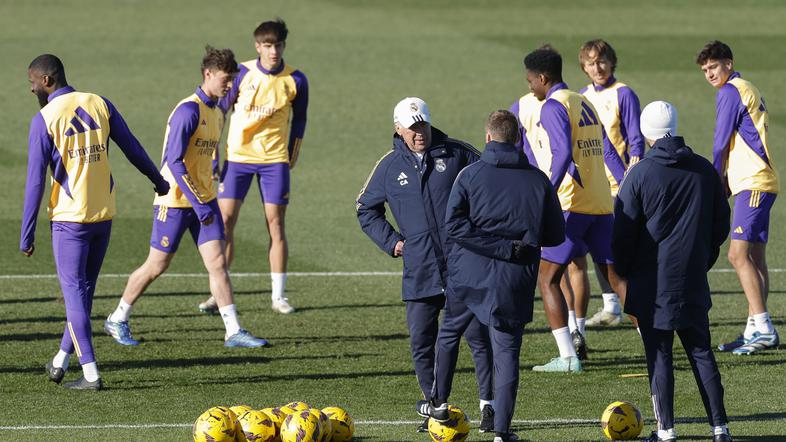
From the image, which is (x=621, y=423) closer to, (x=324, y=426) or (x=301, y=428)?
(x=324, y=426)

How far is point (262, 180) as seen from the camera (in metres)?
13.5

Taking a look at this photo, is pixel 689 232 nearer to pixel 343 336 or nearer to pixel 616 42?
pixel 343 336

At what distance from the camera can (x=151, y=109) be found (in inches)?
1056

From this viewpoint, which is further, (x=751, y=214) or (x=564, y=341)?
(x=751, y=214)

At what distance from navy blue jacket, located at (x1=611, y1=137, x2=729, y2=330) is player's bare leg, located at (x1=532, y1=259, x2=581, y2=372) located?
2.24 m

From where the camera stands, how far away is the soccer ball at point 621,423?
328 inches

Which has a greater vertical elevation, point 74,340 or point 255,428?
point 74,340

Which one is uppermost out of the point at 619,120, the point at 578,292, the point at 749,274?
the point at 619,120

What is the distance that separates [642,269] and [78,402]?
3974 mm

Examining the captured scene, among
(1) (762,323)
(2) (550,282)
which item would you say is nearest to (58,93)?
(2) (550,282)

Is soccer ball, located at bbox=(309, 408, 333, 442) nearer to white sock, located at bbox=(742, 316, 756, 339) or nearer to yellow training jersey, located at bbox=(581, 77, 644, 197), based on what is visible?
white sock, located at bbox=(742, 316, 756, 339)

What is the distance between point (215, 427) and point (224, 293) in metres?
3.61

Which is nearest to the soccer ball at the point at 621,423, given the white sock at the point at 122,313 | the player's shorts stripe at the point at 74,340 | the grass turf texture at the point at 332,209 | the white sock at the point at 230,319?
the grass turf texture at the point at 332,209

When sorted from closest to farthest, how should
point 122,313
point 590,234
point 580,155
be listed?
point 580,155, point 590,234, point 122,313
